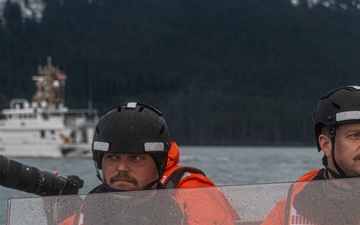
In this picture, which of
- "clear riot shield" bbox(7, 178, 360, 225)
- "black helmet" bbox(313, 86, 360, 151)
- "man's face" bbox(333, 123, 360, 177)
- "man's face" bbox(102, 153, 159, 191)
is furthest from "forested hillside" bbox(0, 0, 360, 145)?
"clear riot shield" bbox(7, 178, 360, 225)

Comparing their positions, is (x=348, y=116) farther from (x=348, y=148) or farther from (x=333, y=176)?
(x=333, y=176)

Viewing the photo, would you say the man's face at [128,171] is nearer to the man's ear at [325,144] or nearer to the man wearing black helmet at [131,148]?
the man wearing black helmet at [131,148]

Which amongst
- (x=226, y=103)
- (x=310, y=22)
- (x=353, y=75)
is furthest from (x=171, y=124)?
(x=353, y=75)

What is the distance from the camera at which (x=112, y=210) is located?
9.27 ft

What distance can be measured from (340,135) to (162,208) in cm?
86

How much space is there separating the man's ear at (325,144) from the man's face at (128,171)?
2.28ft

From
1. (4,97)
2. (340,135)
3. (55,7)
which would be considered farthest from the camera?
(55,7)

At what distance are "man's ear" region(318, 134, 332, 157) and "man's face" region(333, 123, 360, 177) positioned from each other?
7 cm

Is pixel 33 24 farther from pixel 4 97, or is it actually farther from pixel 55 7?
pixel 4 97

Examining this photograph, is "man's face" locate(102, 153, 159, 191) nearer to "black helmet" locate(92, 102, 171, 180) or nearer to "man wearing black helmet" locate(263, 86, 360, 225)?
"black helmet" locate(92, 102, 171, 180)

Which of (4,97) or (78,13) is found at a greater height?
(78,13)

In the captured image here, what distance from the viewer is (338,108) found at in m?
3.30

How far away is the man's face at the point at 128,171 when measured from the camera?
3.23 meters

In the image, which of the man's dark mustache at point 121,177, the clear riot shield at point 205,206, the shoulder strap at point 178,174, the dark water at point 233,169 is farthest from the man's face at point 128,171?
the dark water at point 233,169
